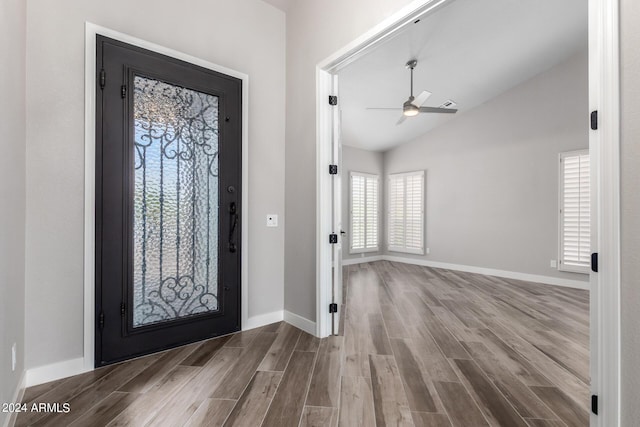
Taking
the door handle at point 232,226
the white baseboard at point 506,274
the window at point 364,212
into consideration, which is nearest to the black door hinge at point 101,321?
the door handle at point 232,226

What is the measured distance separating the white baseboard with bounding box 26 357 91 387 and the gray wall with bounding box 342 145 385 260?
5.30m

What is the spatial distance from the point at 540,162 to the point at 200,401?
19.8ft

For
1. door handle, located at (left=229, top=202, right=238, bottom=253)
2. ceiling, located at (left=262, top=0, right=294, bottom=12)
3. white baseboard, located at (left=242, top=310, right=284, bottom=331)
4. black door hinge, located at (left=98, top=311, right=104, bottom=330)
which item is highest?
ceiling, located at (left=262, top=0, right=294, bottom=12)

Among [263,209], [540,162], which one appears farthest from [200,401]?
[540,162]

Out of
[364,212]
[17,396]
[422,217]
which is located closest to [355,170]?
[364,212]

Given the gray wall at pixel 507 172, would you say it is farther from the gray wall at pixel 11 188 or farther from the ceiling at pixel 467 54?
the gray wall at pixel 11 188

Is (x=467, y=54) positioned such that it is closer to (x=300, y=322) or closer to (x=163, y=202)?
(x=300, y=322)

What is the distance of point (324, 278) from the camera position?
102 inches

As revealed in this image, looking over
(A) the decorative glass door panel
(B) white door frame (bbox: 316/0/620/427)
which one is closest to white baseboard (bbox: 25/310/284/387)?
(A) the decorative glass door panel

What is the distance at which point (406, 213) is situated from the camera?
7.21 m

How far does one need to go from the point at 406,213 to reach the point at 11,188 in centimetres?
682

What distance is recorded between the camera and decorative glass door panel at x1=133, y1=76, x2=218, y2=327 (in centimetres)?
220

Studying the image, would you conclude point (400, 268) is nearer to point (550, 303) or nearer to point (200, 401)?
point (550, 303)

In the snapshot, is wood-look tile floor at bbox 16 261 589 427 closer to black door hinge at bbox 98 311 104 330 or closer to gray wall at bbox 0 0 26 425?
black door hinge at bbox 98 311 104 330
